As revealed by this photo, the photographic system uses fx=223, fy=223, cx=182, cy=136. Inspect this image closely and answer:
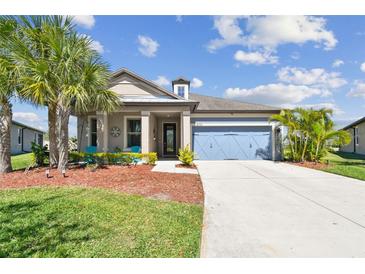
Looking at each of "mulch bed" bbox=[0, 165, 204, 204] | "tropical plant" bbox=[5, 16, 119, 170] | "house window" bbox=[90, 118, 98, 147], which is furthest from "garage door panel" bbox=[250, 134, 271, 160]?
"tropical plant" bbox=[5, 16, 119, 170]

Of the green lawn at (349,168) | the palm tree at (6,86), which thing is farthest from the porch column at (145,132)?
the green lawn at (349,168)

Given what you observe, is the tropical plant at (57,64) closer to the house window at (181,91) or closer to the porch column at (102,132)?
the porch column at (102,132)

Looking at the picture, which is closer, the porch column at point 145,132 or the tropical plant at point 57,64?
the tropical plant at point 57,64

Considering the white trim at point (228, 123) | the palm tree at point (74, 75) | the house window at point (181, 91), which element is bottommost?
the white trim at point (228, 123)

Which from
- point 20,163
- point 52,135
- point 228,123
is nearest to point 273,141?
point 228,123

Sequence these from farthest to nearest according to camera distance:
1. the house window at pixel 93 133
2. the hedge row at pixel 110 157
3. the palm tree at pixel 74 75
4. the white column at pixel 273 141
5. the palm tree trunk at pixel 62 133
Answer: the white column at pixel 273 141 < the house window at pixel 93 133 < the hedge row at pixel 110 157 < the palm tree trunk at pixel 62 133 < the palm tree at pixel 74 75

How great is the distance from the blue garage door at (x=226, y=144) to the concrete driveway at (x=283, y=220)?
8.56 m

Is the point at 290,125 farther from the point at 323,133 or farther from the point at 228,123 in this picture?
the point at 228,123

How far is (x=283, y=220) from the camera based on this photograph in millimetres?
4559

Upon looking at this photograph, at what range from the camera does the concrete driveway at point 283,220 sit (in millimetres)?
3396

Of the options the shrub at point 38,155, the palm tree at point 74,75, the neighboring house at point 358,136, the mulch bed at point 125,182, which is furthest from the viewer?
the neighboring house at point 358,136

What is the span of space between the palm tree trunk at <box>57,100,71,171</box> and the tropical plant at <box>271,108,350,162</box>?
12265 millimetres

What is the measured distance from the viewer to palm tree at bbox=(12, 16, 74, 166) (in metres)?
8.25

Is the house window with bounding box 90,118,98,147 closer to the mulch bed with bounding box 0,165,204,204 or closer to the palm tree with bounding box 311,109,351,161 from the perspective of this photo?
the mulch bed with bounding box 0,165,204,204
